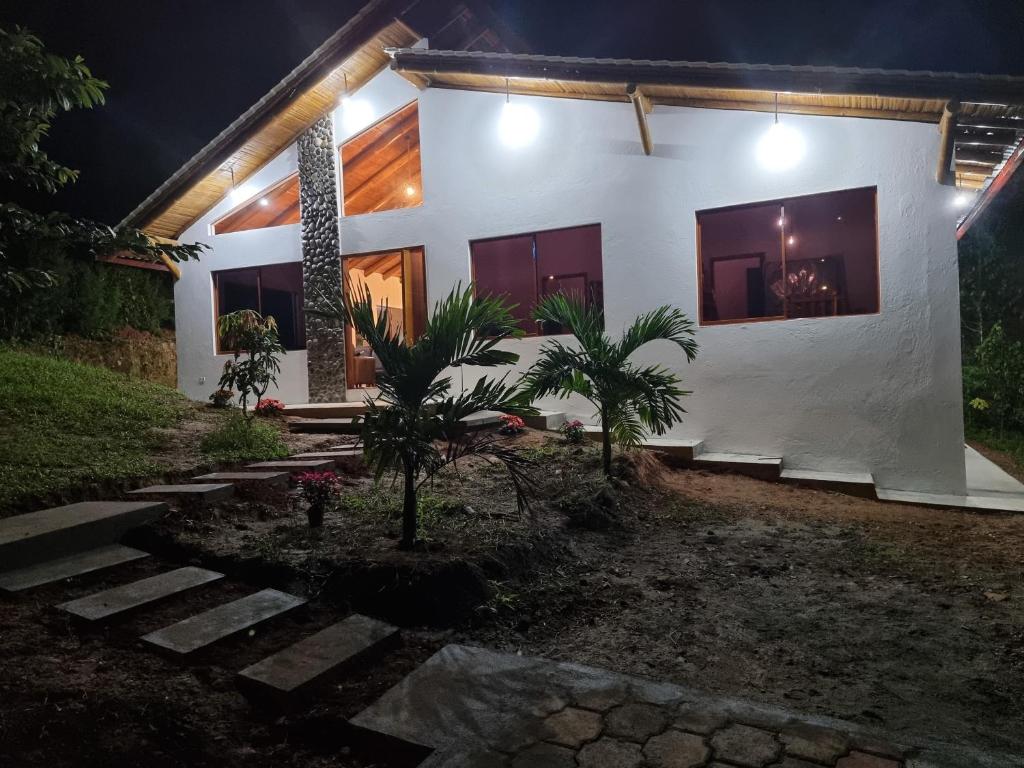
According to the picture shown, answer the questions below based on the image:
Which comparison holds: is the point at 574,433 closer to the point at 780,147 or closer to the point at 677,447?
the point at 677,447

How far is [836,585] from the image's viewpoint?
3.73 metres

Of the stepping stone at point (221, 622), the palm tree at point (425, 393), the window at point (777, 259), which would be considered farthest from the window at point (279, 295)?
the stepping stone at point (221, 622)

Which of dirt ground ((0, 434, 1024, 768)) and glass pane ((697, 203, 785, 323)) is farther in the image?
glass pane ((697, 203, 785, 323))

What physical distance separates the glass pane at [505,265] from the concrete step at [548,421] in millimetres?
1540

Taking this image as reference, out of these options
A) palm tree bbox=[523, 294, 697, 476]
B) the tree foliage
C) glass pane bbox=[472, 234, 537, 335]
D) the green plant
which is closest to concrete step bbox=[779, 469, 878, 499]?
palm tree bbox=[523, 294, 697, 476]

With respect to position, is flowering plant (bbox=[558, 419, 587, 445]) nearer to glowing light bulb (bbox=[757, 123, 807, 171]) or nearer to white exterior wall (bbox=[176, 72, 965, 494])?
white exterior wall (bbox=[176, 72, 965, 494])

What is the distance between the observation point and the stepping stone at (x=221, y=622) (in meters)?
2.54

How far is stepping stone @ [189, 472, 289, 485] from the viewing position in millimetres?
4721

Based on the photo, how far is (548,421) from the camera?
26.7 ft

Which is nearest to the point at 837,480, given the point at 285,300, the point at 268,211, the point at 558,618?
the point at 558,618

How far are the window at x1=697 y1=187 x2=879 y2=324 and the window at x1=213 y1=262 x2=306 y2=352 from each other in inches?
271

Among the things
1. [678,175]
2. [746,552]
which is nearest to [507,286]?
[678,175]

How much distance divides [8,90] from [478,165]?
6.13m

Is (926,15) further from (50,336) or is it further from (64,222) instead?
(50,336)
